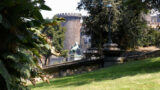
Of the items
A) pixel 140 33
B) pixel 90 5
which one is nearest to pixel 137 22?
pixel 140 33

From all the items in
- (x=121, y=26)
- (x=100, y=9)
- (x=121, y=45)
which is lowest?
(x=121, y=45)

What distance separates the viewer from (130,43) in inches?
1169

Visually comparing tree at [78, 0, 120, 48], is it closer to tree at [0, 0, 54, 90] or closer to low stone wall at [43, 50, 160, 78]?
low stone wall at [43, 50, 160, 78]

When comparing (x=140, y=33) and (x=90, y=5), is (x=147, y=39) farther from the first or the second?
(x=90, y=5)

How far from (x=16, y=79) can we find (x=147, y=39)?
A: 30608mm

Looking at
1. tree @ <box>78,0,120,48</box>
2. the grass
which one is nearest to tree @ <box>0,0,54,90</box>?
the grass

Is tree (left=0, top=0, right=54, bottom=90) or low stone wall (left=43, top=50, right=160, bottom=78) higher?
tree (left=0, top=0, right=54, bottom=90)

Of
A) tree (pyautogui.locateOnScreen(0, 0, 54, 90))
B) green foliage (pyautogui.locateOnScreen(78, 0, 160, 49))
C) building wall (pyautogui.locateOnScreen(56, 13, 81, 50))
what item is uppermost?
tree (pyautogui.locateOnScreen(0, 0, 54, 90))

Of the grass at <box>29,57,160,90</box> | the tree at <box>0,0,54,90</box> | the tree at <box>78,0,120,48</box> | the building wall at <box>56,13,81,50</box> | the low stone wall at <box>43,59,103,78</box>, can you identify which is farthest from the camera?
the building wall at <box>56,13,81,50</box>

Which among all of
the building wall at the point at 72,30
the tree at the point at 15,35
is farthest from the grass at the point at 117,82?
the building wall at the point at 72,30

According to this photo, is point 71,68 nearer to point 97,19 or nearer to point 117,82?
point 97,19

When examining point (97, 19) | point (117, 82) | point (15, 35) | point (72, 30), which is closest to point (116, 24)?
point (97, 19)

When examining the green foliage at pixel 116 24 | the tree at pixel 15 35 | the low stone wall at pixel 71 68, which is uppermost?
the tree at pixel 15 35

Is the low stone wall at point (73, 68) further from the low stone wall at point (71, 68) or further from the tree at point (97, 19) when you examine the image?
the tree at point (97, 19)
